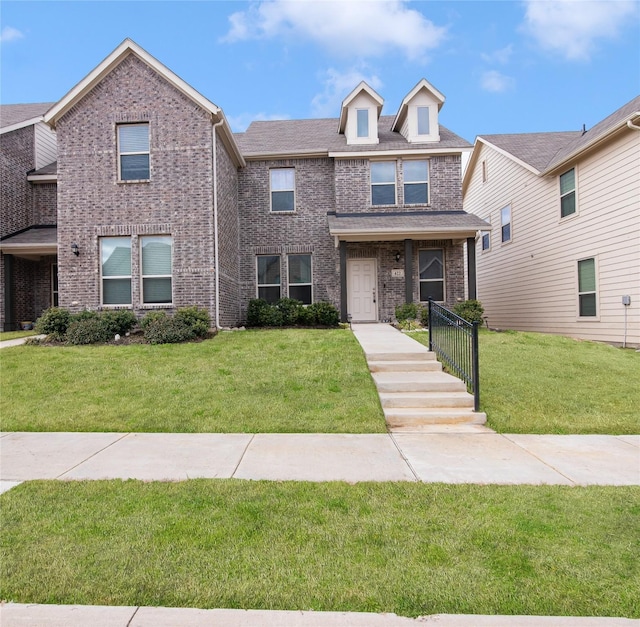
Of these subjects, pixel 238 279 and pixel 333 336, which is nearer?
pixel 333 336

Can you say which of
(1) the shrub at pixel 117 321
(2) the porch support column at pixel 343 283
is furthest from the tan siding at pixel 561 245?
(1) the shrub at pixel 117 321

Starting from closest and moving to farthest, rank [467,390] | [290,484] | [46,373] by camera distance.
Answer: [290,484] < [467,390] < [46,373]

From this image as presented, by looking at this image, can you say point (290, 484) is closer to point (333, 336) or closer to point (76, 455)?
point (76, 455)

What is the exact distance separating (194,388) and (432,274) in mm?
9809

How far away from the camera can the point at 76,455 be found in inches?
175

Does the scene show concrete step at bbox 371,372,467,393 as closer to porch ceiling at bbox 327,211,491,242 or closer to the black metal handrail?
the black metal handrail

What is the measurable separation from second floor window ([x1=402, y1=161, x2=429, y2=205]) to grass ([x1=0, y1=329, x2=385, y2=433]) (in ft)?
23.0

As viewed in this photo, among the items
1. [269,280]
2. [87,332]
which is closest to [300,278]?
[269,280]

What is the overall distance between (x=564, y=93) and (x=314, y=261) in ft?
54.3

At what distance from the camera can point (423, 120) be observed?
47.6 feet

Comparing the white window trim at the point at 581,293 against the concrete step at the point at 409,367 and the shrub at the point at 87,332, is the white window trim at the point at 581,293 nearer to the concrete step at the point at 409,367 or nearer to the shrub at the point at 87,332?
the concrete step at the point at 409,367

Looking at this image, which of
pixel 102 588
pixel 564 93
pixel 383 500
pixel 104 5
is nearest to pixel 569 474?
pixel 383 500

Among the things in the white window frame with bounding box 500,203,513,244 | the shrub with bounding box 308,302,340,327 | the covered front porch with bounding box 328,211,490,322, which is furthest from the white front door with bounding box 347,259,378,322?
the white window frame with bounding box 500,203,513,244

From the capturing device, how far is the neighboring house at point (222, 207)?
38.0 ft
